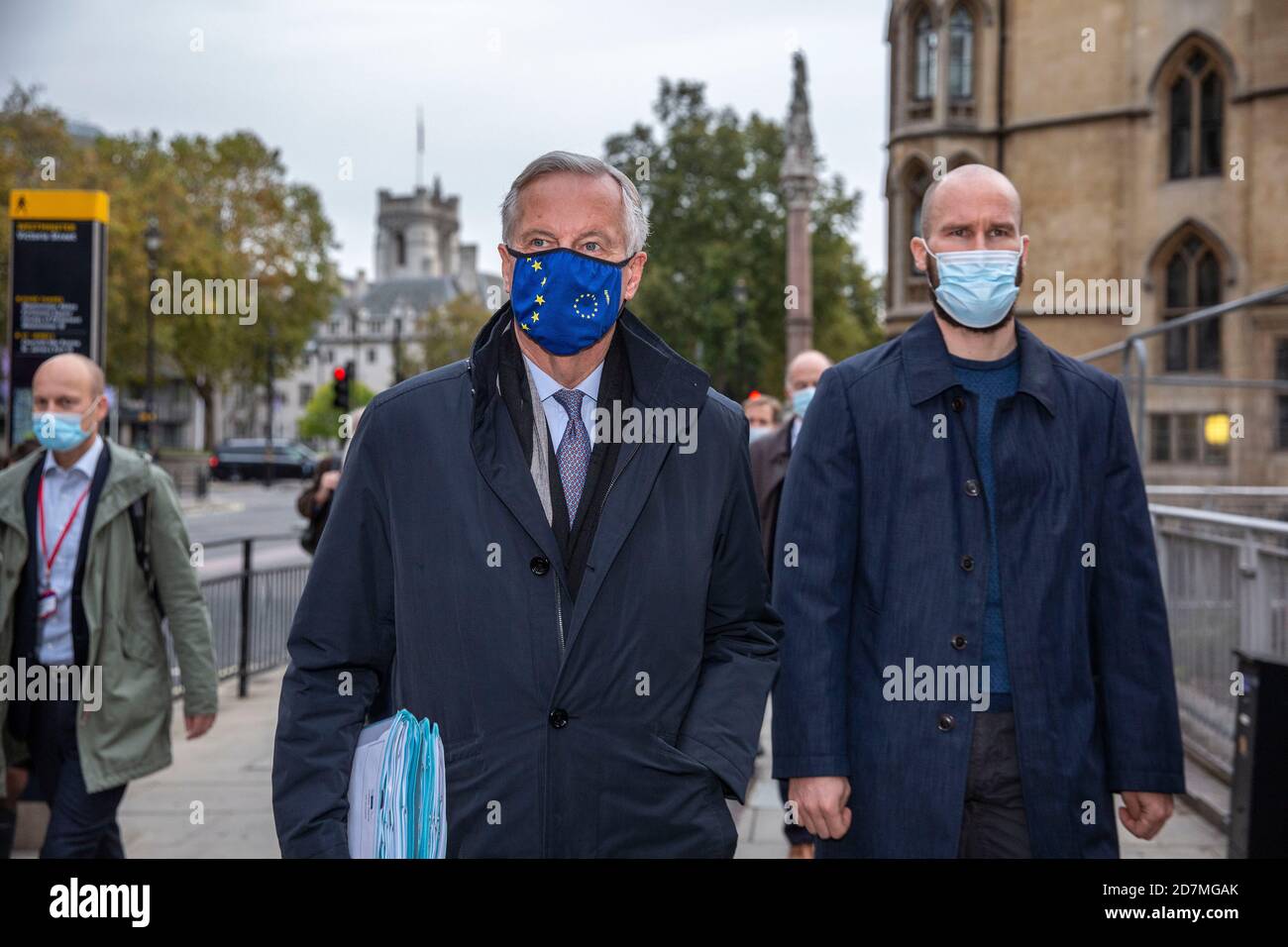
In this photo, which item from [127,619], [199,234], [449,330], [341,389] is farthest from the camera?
[449,330]

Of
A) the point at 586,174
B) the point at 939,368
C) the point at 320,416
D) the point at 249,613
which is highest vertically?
the point at 320,416

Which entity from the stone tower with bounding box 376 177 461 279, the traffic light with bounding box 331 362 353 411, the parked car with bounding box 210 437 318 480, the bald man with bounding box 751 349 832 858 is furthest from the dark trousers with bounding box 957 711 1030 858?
the stone tower with bounding box 376 177 461 279

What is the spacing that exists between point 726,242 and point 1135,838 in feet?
133

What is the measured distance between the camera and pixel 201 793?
7.89 m

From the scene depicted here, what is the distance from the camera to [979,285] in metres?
3.71

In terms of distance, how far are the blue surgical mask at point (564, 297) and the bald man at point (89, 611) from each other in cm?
267

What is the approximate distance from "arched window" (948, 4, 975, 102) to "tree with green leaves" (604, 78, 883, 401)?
38.9 feet

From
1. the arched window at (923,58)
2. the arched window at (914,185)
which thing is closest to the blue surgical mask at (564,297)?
the arched window at (914,185)

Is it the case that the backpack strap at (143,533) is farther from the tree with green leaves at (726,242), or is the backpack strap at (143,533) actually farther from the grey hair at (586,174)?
the tree with green leaves at (726,242)

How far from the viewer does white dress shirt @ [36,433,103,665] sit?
498 cm

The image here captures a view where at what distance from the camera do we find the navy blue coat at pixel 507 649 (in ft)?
9.30

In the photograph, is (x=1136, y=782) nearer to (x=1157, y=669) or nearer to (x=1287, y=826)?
(x=1157, y=669)

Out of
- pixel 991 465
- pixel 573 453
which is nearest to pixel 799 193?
pixel 991 465

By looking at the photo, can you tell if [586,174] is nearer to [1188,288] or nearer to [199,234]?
[1188,288]
